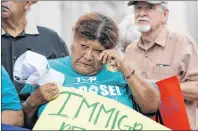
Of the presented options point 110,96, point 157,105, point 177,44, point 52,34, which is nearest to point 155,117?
point 157,105

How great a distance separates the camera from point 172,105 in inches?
113

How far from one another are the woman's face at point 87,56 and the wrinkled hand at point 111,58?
0.06m

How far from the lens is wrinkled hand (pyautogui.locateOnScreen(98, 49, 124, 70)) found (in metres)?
2.74

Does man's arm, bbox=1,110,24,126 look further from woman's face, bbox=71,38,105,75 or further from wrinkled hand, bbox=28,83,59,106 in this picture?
woman's face, bbox=71,38,105,75

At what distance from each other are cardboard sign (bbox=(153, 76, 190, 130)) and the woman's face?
0.38 m

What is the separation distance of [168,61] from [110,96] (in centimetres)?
81

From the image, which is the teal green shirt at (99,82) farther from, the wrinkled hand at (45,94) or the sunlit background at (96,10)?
the sunlit background at (96,10)

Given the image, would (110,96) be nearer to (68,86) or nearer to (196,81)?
(68,86)

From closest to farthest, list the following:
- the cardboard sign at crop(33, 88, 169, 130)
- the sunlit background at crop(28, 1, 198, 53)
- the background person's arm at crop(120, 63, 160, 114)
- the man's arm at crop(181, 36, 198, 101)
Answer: the cardboard sign at crop(33, 88, 169, 130), the background person's arm at crop(120, 63, 160, 114), the man's arm at crop(181, 36, 198, 101), the sunlit background at crop(28, 1, 198, 53)

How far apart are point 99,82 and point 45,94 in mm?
358

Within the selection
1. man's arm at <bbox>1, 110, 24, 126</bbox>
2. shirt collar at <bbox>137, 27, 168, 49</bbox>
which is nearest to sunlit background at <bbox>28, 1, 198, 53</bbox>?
shirt collar at <bbox>137, 27, 168, 49</bbox>

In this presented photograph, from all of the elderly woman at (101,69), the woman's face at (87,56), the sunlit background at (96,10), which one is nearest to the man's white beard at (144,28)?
the sunlit background at (96,10)

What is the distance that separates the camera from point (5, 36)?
138 inches

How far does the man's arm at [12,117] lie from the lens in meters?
2.55
